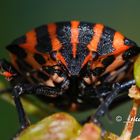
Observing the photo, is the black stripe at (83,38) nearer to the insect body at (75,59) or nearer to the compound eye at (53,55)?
the insect body at (75,59)

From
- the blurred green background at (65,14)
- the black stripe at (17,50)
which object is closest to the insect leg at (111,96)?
the black stripe at (17,50)

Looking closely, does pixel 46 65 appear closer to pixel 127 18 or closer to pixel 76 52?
pixel 76 52

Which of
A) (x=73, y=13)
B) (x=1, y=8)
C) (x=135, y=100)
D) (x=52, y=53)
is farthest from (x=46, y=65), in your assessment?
(x=73, y=13)

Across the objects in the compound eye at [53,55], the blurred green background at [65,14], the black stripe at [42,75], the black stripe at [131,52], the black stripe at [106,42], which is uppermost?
the black stripe at [106,42]

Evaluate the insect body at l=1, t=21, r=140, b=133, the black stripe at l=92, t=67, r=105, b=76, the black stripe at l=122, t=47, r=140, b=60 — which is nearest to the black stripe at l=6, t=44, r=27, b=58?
the insect body at l=1, t=21, r=140, b=133

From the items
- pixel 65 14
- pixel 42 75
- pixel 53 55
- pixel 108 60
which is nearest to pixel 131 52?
pixel 108 60

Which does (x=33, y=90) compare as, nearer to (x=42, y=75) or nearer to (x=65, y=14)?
(x=42, y=75)

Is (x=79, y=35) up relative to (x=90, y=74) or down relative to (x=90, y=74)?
up
